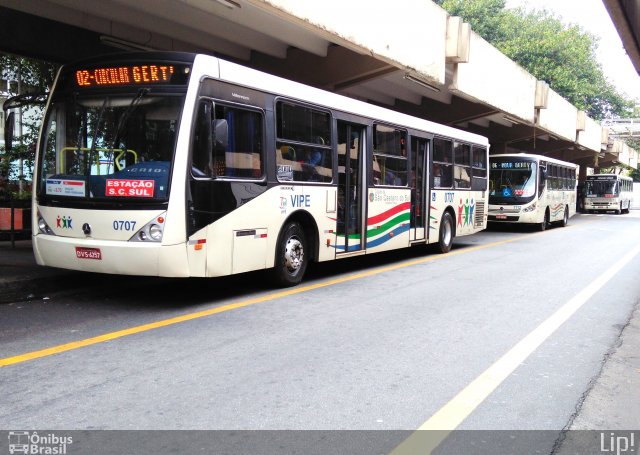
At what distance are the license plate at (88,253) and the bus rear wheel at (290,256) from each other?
8.10ft

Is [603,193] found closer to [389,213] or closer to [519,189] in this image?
[519,189]

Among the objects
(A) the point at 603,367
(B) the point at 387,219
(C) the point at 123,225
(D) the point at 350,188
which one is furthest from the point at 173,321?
(B) the point at 387,219

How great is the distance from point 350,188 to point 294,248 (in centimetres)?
195

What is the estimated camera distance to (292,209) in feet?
27.7

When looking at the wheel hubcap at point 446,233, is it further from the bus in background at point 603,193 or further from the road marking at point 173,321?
the bus in background at point 603,193

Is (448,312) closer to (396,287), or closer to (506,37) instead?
(396,287)

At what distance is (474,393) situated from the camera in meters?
4.43

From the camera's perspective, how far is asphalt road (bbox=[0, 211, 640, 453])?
154 inches

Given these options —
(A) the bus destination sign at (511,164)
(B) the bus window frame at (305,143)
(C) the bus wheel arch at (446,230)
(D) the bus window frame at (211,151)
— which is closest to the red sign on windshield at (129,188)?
(D) the bus window frame at (211,151)

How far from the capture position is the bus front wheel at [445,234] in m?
13.7

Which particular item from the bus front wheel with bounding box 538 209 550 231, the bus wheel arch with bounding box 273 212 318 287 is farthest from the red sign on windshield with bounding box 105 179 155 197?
the bus front wheel with bounding box 538 209 550 231

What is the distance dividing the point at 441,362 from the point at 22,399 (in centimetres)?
332

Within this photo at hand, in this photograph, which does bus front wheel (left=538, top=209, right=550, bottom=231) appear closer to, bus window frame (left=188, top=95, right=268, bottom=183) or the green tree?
bus window frame (left=188, top=95, right=268, bottom=183)

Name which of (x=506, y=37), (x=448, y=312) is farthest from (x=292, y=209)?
(x=506, y=37)
